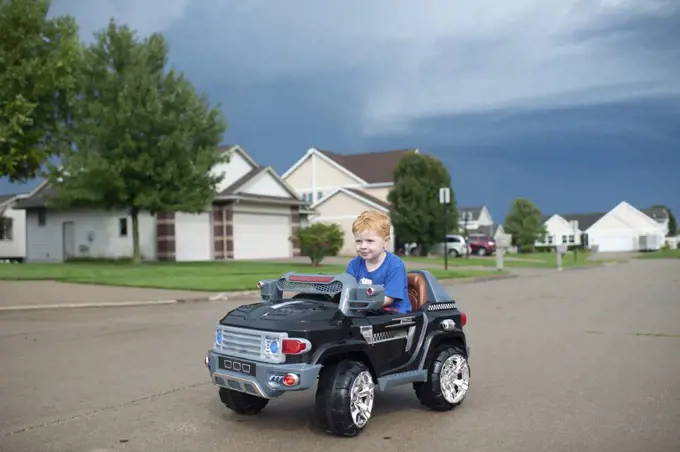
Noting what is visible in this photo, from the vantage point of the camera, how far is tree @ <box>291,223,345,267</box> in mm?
32906

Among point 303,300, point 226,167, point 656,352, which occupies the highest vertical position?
point 226,167

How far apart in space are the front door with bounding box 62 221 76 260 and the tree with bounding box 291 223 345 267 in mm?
15375

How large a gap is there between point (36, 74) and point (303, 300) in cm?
2415

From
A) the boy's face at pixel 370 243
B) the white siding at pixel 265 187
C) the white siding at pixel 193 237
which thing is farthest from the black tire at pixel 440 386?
the white siding at pixel 265 187

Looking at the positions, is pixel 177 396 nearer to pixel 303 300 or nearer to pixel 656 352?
pixel 303 300

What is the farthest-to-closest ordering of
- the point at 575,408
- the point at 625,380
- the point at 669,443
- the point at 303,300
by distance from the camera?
1. the point at 625,380
2. the point at 575,408
3. the point at 303,300
4. the point at 669,443

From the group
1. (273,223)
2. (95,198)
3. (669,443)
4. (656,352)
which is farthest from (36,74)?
(669,443)

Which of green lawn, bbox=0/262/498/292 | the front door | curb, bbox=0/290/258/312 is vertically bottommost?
curb, bbox=0/290/258/312

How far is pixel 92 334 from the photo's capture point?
12.0 metres

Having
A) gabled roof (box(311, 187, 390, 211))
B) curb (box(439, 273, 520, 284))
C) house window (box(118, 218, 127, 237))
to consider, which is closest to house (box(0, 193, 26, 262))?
house window (box(118, 218, 127, 237))

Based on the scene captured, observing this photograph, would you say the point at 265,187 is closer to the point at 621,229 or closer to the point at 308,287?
the point at 308,287

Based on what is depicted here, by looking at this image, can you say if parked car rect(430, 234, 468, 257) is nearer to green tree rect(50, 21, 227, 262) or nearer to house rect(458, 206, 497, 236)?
green tree rect(50, 21, 227, 262)

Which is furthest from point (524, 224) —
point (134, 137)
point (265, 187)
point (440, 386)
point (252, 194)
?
point (440, 386)

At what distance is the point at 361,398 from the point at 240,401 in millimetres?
1214
